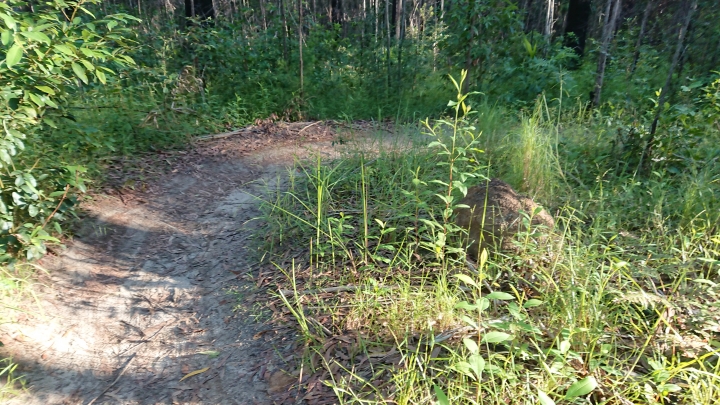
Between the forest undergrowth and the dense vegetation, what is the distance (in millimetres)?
17

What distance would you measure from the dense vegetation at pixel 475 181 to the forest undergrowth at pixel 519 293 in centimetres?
2

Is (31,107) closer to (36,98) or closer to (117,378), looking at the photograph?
(36,98)

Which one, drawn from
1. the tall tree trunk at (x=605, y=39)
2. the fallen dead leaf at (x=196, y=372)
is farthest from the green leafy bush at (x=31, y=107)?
the tall tree trunk at (x=605, y=39)

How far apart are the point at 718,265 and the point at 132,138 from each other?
20.3ft

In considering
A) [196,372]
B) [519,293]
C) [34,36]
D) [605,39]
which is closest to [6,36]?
[34,36]

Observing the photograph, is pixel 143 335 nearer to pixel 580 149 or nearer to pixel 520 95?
pixel 580 149

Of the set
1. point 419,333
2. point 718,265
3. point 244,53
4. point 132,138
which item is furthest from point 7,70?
point 244,53

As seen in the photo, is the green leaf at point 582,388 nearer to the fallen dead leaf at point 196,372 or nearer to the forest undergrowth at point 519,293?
the forest undergrowth at point 519,293

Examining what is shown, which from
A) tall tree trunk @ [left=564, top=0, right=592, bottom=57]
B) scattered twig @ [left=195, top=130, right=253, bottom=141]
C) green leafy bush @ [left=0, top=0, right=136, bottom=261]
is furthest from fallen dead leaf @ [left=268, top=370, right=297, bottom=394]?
tall tree trunk @ [left=564, top=0, right=592, bottom=57]

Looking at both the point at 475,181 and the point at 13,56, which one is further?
the point at 475,181

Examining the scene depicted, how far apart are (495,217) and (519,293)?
0.63 m

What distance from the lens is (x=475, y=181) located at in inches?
152

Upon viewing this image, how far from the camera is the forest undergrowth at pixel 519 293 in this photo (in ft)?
7.14

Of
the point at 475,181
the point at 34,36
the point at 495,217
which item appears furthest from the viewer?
the point at 475,181
